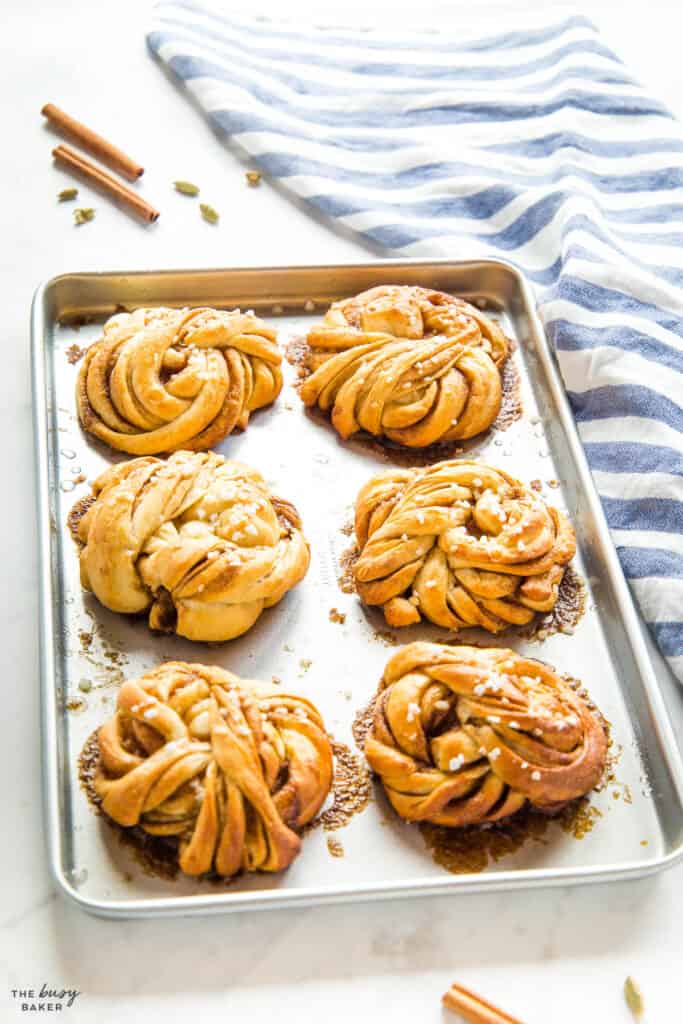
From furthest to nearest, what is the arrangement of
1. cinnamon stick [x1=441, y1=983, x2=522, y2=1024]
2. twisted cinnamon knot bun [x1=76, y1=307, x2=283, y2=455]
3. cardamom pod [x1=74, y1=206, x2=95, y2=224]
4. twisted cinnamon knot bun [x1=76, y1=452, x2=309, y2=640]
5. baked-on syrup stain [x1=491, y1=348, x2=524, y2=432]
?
1. cardamom pod [x1=74, y1=206, x2=95, y2=224]
2. baked-on syrup stain [x1=491, y1=348, x2=524, y2=432]
3. twisted cinnamon knot bun [x1=76, y1=307, x2=283, y2=455]
4. twisted cinnamon knot bun [x1=76, y1=452, x2=309, y2=640]
5. cinnamon stick [x1=441, y1=983, x2=522, y2=1024]

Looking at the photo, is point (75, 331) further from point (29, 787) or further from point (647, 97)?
point (647, 97)

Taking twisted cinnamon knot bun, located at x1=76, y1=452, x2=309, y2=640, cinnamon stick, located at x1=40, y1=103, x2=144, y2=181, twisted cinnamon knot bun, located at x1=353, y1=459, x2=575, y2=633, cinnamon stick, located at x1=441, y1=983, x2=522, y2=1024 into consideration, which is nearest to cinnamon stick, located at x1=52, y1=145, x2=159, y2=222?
cinnamon stick, located at x1=40, y1=103, x2=144, y2=181

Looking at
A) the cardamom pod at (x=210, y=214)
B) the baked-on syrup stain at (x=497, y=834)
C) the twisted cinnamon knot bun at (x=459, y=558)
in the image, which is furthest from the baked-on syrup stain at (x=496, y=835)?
the cardamom pod at (x=210, y=214)

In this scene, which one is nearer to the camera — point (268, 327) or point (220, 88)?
point (268, 327)

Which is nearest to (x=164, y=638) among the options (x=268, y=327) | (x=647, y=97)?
(x=268, y=327)

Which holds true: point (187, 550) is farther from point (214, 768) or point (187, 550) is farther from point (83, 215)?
point (83, 215)

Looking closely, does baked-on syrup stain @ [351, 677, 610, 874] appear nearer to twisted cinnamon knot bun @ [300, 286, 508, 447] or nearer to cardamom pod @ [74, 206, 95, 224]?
twisted cinnamon knot bun @ [300, 286, 508, 447]
